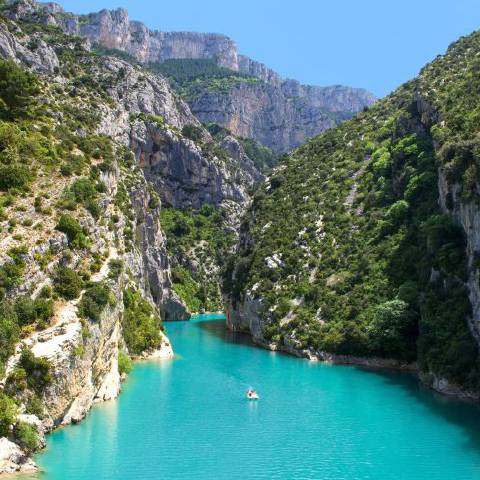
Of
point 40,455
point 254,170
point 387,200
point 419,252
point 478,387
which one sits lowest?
point 40,455

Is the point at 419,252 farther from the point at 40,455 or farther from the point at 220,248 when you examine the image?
the point at 220,248

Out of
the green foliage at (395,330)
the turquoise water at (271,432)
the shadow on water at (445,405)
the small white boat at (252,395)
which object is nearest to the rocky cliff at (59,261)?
the turquoise water at (271,432)

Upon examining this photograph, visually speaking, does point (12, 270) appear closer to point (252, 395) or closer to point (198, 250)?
point (252, 395)

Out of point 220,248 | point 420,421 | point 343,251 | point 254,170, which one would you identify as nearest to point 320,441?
point 420,421

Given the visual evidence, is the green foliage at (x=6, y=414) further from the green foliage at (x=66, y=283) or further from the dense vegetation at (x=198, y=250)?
the dense vegetation at (x=198, y=250)

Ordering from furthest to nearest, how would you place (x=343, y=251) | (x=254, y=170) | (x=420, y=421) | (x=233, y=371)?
(x=254, y=170), (x=343, y=251), (x=233, y=371), (x=420, y=421)

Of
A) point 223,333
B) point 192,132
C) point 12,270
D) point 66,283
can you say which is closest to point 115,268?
point 66,283
